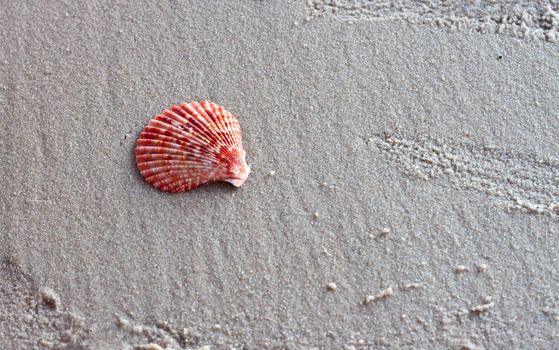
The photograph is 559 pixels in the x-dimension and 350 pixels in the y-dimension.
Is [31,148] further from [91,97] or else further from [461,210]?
[461,210]

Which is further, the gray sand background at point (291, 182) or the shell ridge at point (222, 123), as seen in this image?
the shell ridge at point (222, 123)

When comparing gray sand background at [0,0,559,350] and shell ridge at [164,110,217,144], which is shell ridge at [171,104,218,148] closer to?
shell ridge at [164,110,217,144]

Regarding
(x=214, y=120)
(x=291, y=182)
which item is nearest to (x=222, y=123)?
(x=214, y=120)

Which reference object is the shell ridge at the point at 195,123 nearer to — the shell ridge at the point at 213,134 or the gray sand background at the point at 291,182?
the shell ridge at the point at 213,134

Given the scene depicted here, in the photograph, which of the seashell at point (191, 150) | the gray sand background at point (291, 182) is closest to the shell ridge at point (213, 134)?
the seashell at point (191, 150)

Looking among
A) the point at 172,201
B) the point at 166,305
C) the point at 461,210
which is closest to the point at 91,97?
the point at 172,201
